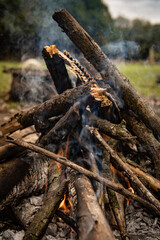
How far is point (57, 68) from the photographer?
233 centimetres

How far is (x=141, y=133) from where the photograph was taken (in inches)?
74.8

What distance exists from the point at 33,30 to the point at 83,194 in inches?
550

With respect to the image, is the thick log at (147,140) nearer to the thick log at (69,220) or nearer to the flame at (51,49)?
the thick log at (69,220)

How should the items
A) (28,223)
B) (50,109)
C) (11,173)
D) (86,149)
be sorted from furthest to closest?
(50,109) → (86,149) → (11,173) → (28,223)

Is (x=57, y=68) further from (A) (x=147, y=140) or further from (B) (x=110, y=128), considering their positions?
(A) (x=147, y=140)

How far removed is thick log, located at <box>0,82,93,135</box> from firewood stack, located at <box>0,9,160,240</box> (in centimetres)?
1

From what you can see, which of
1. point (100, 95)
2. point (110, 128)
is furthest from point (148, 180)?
point (100, 95)

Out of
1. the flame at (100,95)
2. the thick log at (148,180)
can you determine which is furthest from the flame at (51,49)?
the thick log at (148,180)

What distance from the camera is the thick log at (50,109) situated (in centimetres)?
183

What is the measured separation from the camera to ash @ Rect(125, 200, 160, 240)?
1.52 meters

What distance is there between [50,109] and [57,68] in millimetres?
662

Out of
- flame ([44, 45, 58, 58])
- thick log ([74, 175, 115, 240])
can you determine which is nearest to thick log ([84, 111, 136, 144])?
thick log ([74, 175, 115, 240])

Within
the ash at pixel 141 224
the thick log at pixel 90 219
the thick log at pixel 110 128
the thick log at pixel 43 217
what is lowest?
the ash at pixel 141 224

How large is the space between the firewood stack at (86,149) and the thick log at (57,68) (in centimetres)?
2
